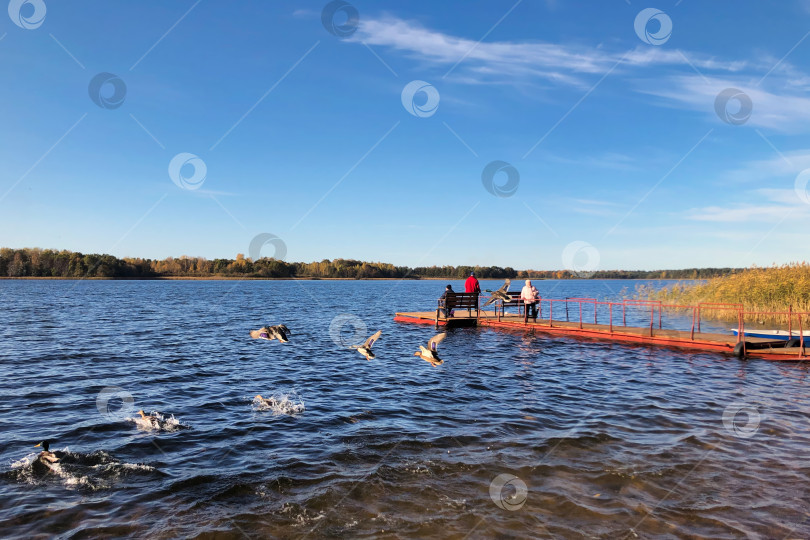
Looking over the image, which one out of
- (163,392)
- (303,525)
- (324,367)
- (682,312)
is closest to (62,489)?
(303,525)

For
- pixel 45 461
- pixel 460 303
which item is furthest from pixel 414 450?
pixel 460 303

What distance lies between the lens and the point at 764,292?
3078 cm

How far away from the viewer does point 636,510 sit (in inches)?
277

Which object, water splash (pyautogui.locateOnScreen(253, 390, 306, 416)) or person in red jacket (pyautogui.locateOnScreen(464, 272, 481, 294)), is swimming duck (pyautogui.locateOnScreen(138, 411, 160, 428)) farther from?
person in red jacket (pyautogui.locateOnScreen(464, 272, 481, 294))

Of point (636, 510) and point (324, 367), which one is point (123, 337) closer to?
Result: point (324, 367)

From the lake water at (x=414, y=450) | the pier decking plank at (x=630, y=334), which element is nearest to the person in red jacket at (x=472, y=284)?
the pier decking plank at (x=630, y=334)

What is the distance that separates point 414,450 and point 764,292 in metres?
31.9

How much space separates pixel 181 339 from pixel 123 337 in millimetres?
3856

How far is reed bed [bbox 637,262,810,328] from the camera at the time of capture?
95.2 ft

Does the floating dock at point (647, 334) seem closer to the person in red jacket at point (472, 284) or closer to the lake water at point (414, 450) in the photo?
the lake water at point (414, 450)

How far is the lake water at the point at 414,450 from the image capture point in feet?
22.4

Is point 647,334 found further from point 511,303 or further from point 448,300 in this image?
point 448,300

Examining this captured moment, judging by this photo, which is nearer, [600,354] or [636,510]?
[636,510]

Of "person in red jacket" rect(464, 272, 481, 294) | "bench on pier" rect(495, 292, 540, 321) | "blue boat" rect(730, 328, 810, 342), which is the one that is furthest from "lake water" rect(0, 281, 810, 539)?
"person in red jacket" rect(464, 272, 481, 294)
